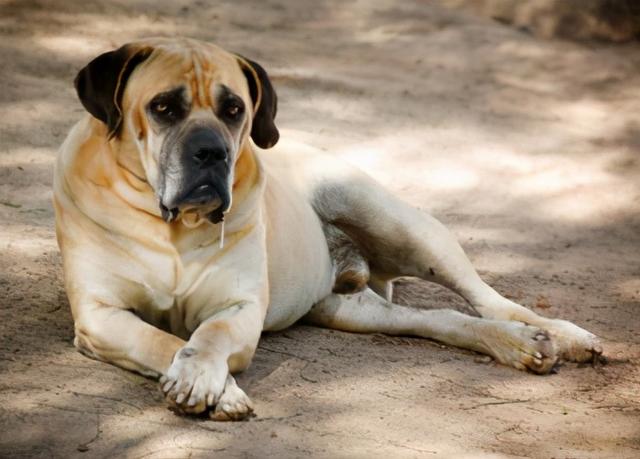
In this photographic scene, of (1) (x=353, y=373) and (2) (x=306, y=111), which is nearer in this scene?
(1) (x=353, y=373)

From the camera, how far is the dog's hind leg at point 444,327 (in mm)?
4691

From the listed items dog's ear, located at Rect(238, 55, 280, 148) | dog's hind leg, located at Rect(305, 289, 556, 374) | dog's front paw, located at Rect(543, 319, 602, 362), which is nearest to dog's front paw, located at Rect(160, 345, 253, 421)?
dog's ear, located at Rect(238, 55, 280, 148)

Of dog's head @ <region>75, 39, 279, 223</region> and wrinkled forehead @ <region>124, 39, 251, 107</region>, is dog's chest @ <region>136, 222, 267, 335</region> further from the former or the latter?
wrinkled forehead @ <region>124, 39, 251, 107</region>

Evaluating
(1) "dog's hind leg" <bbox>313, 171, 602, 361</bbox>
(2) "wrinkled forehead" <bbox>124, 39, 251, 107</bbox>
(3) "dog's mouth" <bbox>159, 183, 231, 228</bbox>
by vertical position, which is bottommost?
(1) "dog's hind leg" <bbox>313, 171, 602, 361</bbox>

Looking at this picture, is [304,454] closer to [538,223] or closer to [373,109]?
[538,223]

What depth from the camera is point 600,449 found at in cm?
388

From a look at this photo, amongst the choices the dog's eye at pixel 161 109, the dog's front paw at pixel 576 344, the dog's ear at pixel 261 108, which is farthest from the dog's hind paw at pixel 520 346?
the dog's eye at pixel 161 109

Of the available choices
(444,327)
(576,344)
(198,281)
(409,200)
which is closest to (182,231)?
(198,281)

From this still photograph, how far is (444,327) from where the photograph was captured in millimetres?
4984

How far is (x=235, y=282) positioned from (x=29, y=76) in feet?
12.3

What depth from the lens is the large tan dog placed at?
3.96 metres

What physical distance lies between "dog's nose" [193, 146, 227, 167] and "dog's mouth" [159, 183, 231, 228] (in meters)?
0.07

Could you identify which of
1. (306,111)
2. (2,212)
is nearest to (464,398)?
(2,212)

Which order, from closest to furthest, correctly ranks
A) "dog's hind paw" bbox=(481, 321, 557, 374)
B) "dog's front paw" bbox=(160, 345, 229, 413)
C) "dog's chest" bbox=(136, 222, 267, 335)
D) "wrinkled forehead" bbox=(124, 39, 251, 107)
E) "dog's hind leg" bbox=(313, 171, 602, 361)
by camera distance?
"dog's front paw" bbox=(160, 345, 229, 413), "wrinkled forehead" bbox=(124, 39, 251, 107), "dog's chest" bbox=(136, 222, 267, 335), "dog's hind paw" bbox=(481, 321, 557, 374), "dog's hind leg" bbox=(313, 171, 602, 361)
